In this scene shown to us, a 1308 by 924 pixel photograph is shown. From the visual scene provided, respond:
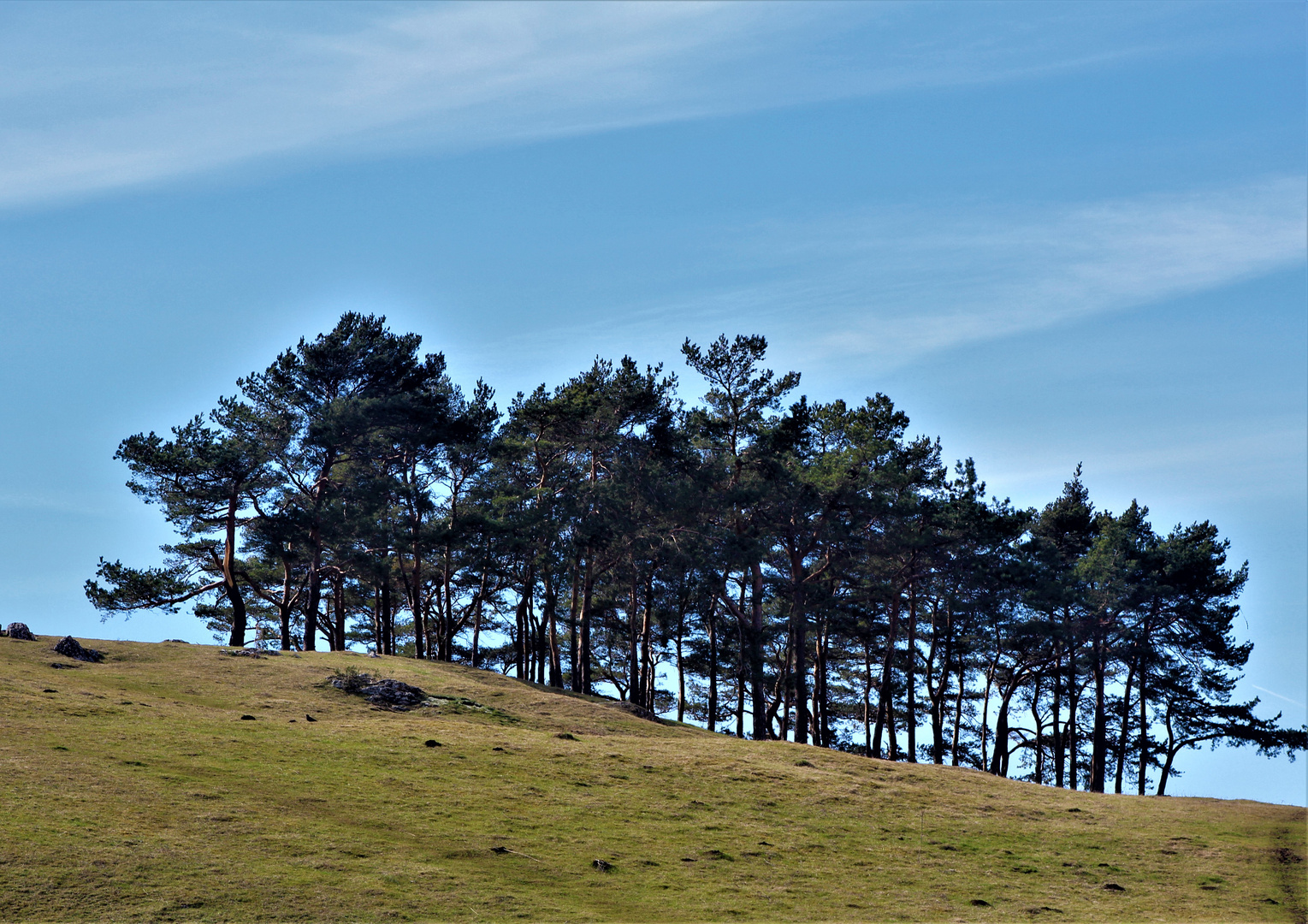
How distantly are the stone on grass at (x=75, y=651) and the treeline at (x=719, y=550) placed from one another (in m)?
11.0

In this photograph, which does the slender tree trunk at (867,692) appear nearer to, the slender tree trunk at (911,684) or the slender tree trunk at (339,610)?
the slender tree trunk at (911,684)

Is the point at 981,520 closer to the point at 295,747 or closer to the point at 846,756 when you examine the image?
the point at 846,756

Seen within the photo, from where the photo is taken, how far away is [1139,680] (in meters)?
70.6

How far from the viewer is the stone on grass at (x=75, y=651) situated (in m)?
53.0

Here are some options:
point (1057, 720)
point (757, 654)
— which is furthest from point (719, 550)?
point (1057, 720)

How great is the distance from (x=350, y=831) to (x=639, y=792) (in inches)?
465

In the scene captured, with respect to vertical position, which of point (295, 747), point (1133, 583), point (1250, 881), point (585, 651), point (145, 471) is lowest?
point (1250, 881)

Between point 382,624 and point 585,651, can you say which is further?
point 382,624

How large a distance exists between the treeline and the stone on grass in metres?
11.0

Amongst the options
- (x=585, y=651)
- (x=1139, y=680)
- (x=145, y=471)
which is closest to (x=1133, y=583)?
(x=1139, y=680)

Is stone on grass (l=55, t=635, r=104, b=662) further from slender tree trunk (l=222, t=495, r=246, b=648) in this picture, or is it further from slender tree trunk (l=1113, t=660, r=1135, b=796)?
slender tree trunk (l=1113, t=660, r=1135, b=796)

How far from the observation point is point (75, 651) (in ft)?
175

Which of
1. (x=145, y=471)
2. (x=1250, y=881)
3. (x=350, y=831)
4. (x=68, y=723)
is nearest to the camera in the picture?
(x=350, y=831)

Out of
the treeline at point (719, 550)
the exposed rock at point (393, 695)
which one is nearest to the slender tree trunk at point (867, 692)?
the treeline at point (719, 550)
